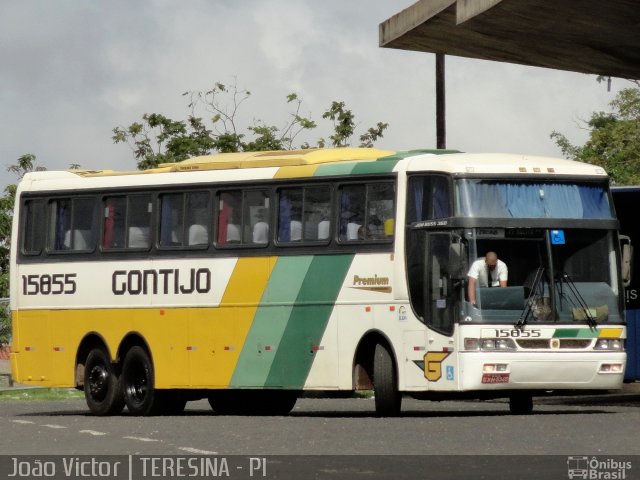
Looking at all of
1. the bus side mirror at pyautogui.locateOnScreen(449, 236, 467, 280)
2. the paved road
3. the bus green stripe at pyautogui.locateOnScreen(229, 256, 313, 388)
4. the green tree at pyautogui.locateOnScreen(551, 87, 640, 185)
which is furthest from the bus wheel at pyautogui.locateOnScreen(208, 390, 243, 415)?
the green tree at pyautogui.locateOnScreen(551, 87, 640, 185)

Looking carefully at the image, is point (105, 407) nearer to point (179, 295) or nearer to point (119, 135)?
point (179, 295)

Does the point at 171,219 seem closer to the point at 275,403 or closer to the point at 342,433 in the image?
the point at 275,403

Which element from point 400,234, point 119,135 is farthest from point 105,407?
point 119,135

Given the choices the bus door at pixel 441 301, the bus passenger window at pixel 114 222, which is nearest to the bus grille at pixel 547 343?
the bus door at pixel 441 301

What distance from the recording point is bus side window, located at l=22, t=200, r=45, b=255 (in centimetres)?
2709

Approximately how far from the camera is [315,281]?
933 inches

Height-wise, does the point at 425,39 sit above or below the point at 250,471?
above

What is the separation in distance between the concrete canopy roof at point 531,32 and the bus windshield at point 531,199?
551cm

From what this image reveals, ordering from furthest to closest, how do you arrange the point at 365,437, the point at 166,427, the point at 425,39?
the point at 425,39 < the point at 166,427 < the point at 365,437

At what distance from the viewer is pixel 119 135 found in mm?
53594

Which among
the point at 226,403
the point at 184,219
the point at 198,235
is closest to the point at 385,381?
the point at 198,235

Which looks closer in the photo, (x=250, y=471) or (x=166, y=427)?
(x=250, y=471)

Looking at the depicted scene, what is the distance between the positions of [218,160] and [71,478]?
39.3ft

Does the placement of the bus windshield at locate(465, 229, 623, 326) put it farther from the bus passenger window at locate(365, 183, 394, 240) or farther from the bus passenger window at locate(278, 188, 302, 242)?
the bus passenger window at locate(278, 188, 302, 242)
